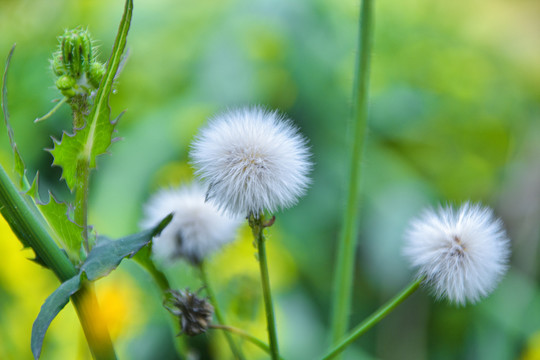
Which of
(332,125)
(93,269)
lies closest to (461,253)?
(93,269)

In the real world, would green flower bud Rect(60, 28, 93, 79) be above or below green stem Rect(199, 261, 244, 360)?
above

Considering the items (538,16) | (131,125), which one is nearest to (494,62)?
(538,16)

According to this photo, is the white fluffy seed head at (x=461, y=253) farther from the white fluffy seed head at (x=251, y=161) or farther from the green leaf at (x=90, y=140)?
the green leaf at (x=90, y=140)

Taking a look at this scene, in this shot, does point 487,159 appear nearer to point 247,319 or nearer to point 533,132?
point 533,132

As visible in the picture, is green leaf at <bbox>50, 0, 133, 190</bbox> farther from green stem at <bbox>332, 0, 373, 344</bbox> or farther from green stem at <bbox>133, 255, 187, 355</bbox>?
green stem at <bbox>332, 0, 373, 344</bbox>

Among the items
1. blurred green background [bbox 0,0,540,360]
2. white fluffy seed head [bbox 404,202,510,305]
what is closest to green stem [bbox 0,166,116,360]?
white fluffy seed head [bbox 404,202,510,305]

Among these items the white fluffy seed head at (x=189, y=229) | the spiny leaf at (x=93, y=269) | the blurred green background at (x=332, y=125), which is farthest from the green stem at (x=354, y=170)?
the blurred green background at (x=332, y=125)
